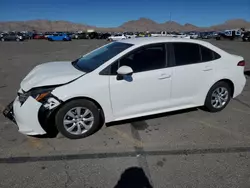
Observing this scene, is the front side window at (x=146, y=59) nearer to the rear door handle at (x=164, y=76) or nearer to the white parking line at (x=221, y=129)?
the rear door handle at (x=164, y=76)

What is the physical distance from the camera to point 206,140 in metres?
3.45

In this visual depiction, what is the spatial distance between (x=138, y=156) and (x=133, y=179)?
1.57ft

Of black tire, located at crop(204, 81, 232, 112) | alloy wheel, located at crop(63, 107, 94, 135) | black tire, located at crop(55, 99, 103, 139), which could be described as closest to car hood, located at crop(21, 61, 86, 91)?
black tire, located at crop(55, 99, 103, 139)

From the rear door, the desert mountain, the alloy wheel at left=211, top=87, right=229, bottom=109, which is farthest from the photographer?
the desert mountain

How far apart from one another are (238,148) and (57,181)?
268cm

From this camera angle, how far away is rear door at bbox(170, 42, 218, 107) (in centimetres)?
387

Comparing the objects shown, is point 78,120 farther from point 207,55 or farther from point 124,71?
point 207,55

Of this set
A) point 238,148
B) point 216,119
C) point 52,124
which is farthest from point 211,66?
point 52,124

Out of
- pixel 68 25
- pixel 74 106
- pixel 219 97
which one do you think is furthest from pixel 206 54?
pixel 68 25

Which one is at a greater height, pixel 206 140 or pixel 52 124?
pixel 52 124

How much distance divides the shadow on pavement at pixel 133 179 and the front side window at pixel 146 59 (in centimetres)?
163

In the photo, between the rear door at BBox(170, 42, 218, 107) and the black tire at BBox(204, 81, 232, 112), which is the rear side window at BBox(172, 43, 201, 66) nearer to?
the rear door at BBox(170, 42, 218, 107)

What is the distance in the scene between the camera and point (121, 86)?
344cm

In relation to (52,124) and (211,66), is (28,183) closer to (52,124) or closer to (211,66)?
(52,124)
